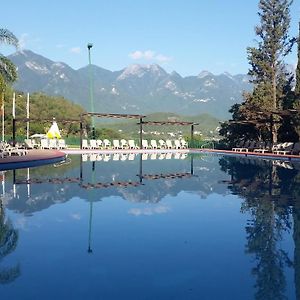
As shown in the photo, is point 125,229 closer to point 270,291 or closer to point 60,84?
point 270,291

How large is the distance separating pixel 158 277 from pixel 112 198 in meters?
4.75

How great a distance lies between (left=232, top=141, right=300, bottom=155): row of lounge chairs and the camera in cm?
2081

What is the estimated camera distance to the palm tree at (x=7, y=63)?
17641 mm

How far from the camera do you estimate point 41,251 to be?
470 cm

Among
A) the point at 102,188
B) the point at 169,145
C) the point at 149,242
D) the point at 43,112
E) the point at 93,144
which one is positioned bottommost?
the point at 149,242

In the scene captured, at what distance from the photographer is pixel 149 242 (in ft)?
17.1

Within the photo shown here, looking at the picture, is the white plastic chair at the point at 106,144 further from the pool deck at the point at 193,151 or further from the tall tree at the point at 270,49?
the tall tree at the point at 270,49

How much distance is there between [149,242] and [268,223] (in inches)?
75.4

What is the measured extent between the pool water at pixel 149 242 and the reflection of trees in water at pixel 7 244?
1 centimetres

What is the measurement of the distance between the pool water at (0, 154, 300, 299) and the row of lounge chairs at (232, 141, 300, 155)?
11495 millimetres

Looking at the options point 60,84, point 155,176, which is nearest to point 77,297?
point 155,176

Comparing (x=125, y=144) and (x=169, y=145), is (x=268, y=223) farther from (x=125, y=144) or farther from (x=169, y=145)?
(x=169, y=145)

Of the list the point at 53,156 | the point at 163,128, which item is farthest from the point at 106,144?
the point at 163,128

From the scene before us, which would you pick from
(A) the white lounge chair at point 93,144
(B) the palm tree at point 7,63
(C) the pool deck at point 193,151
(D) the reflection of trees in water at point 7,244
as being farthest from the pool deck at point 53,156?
(D) the reflection of trees in water at point 7,244
